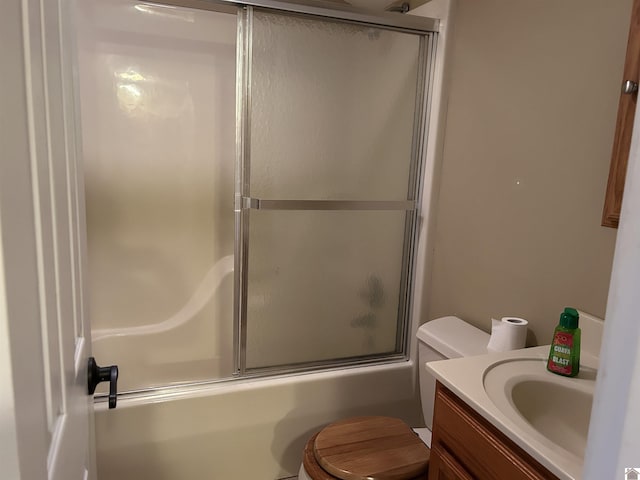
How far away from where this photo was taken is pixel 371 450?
157cm

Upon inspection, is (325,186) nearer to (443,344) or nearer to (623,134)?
(443,344)

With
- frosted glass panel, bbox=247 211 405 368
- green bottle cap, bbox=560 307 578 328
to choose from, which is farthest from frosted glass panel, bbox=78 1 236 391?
green bottle cap, bbox=560 307 578 328

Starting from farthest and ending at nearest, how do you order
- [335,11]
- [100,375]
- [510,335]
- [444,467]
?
[335,11]
[510,335]
[444,467]
[100,375]

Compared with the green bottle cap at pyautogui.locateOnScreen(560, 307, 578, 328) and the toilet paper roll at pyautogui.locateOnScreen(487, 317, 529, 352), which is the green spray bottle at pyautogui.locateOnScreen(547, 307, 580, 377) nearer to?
the green bottle cap at pyautogui.locateOnScreen(560, 307, 578, 328)

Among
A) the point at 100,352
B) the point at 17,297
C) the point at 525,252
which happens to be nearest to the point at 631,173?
the point at 17,297

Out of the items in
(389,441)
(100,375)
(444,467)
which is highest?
(100,375)

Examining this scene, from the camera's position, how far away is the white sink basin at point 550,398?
48.2 inches

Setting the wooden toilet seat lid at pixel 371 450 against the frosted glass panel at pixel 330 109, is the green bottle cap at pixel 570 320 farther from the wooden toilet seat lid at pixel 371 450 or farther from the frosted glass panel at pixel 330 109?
the frosted glass panel at pixel 330 109

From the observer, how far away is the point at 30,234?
43cm

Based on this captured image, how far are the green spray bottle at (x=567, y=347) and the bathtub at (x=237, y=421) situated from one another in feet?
3.42

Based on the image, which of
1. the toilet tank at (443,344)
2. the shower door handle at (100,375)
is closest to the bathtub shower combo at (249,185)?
the toilet tank at (443,344)

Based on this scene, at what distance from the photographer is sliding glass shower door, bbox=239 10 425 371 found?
1.93 meters

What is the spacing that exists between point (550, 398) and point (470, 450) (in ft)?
0.99

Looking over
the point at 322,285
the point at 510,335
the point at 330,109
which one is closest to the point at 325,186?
the point at 330,109
